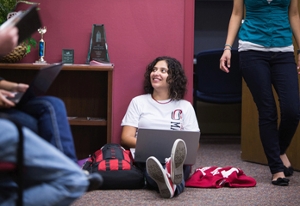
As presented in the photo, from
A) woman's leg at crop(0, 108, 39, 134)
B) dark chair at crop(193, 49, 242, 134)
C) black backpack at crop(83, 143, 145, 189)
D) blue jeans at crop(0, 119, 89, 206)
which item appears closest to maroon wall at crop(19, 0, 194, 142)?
black backpack at crop(83, 143, 145, 189)

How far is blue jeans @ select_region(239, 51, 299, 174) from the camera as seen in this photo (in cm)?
267

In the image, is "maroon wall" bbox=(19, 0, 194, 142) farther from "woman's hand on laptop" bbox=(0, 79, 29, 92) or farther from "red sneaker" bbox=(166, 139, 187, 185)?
"woman's hand on laptop" bbox=(0, 79, 29, 92)

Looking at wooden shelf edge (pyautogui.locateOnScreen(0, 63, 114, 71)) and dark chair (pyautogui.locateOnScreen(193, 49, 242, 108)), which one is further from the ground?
wooden shelf edge (pyautogui.locateOnScreen(0, 63, 114, 71))

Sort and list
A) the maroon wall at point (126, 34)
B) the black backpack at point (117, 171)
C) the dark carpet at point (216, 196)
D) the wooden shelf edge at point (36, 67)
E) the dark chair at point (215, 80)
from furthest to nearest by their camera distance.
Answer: the dark chair at point (215, 80) → the maroon wall at point (126, 34) → the wooden shelf edge at point (36, 67) → the black backpack at point (117, 171) → the dark carpet at point (216, 196)

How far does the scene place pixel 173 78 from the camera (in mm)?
2973

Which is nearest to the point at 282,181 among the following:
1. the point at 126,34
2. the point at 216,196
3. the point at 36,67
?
the point at 216,196

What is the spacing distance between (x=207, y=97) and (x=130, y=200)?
2.53 meters

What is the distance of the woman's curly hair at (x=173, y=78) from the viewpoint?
2.96 metres

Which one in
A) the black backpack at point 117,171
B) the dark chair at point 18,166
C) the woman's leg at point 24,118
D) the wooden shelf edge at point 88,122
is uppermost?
the woman's leg at point 24,118

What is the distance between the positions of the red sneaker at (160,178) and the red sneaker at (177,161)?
0.11ft

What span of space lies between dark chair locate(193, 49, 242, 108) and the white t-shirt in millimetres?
1799

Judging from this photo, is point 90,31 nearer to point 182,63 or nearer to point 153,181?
point 182,63

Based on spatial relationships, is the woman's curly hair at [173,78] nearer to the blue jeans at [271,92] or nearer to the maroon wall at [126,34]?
the maroon wall at [126,34]

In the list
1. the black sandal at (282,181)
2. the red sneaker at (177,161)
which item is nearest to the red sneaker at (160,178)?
the red sneaker at (177,161)
